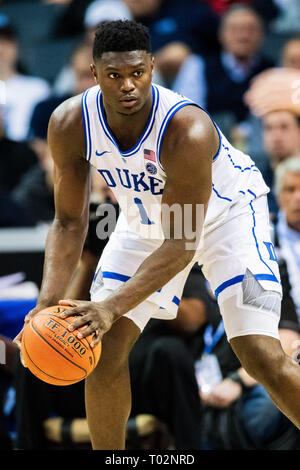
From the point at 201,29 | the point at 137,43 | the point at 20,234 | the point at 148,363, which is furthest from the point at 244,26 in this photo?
the point at 137,43

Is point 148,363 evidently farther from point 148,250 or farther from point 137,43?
point 137,43

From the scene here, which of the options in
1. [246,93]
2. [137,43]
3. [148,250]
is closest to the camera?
[137,43]

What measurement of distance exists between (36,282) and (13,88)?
3142mm

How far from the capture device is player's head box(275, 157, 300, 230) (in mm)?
5309

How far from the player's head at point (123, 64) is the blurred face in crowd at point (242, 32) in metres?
4.42

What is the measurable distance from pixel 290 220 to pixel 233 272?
68.5 inches

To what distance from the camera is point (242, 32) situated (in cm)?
764

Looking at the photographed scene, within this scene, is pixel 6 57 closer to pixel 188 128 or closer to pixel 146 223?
pixel 146 223

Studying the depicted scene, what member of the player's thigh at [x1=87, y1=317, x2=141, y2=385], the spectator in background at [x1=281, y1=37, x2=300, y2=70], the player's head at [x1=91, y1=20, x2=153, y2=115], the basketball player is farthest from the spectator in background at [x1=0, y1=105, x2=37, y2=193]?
the player's head at [x1=91, y1=20, x2=153, y2=115]

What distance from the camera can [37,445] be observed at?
491cm

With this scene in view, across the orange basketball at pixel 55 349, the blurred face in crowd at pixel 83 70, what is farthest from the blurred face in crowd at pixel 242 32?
the orange basketball at pixel 55 349

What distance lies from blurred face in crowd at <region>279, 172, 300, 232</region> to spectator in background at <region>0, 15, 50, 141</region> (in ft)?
10.7

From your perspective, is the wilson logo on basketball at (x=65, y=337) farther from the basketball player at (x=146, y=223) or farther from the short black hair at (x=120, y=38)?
the short black hair at (x=120, y=38)

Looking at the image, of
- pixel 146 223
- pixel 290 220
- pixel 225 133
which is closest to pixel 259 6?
pixel 225 133
